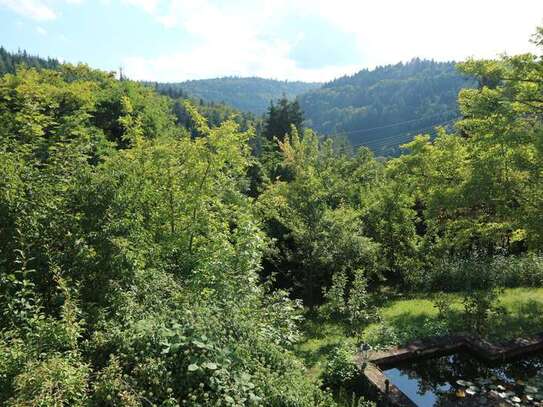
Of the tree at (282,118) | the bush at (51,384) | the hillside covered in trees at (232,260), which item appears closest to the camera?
the bush at (51,384)

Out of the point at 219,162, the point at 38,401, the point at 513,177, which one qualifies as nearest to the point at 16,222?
the point at 38,401

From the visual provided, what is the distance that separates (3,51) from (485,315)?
131 metres

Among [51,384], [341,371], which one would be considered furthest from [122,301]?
[341,371]

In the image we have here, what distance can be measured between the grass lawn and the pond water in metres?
0.78

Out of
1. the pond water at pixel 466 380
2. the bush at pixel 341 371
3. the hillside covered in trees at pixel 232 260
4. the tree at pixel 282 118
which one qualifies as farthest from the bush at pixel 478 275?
the tree at pixel 282 118

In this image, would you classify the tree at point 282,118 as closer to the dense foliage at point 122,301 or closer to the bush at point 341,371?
the dense foliage at point 122,301

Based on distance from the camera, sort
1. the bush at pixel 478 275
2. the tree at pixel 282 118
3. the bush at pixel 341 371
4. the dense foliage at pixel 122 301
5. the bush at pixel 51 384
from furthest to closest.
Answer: the tree at pixel 282 118 → the bush at pixel 478 275 → the bush at pixel 341 371 → the dense foliage at pixel 122 301 → the bush at pixel 51 384

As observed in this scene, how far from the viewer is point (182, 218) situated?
9211 millimetres

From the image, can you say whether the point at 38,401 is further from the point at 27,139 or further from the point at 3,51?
the point at 3,51

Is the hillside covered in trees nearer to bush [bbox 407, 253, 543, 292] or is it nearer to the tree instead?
bush [bbox 407, 253, 543, 292]

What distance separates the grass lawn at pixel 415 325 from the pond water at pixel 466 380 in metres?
0.78

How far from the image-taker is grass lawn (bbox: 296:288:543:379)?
9.57 m

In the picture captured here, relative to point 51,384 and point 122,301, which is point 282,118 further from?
point 51,384

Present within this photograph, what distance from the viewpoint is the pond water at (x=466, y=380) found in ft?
23.9
